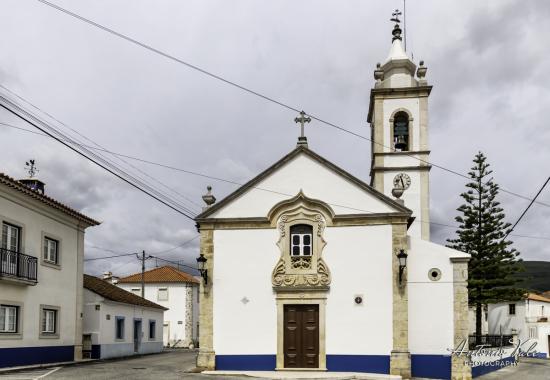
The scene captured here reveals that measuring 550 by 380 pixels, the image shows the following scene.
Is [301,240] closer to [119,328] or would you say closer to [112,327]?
[112,327]

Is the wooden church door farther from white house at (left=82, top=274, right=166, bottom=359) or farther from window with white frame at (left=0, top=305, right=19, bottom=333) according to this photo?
white house at (left=82, top=274, right=166, bottom=359)

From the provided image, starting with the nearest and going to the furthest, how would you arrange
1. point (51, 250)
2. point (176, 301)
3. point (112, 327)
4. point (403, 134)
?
1. point (51, 250)
2. point (403, 134)
3. point (112, 327)
4. point (176, 301)

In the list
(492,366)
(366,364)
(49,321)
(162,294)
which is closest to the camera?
(366,364)

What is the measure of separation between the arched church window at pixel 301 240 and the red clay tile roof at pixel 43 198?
8718mm

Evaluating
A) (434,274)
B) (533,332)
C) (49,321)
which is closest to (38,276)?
(49,321)

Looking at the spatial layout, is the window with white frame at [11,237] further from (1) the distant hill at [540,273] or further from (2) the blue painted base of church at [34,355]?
(1) the distant hill at [540,273]

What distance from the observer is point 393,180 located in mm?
24984

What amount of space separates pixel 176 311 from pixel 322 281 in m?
29.3

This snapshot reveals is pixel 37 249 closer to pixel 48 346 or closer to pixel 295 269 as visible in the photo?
pixel 48 346

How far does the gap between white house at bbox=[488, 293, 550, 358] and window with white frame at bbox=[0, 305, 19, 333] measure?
125 ft

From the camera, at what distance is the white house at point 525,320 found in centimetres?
4809

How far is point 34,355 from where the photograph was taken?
68.7 ft

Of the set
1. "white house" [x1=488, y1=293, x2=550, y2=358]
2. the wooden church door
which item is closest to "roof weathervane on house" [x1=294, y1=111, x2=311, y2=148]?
the wooden church door

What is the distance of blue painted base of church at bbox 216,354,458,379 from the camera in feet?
59.7
